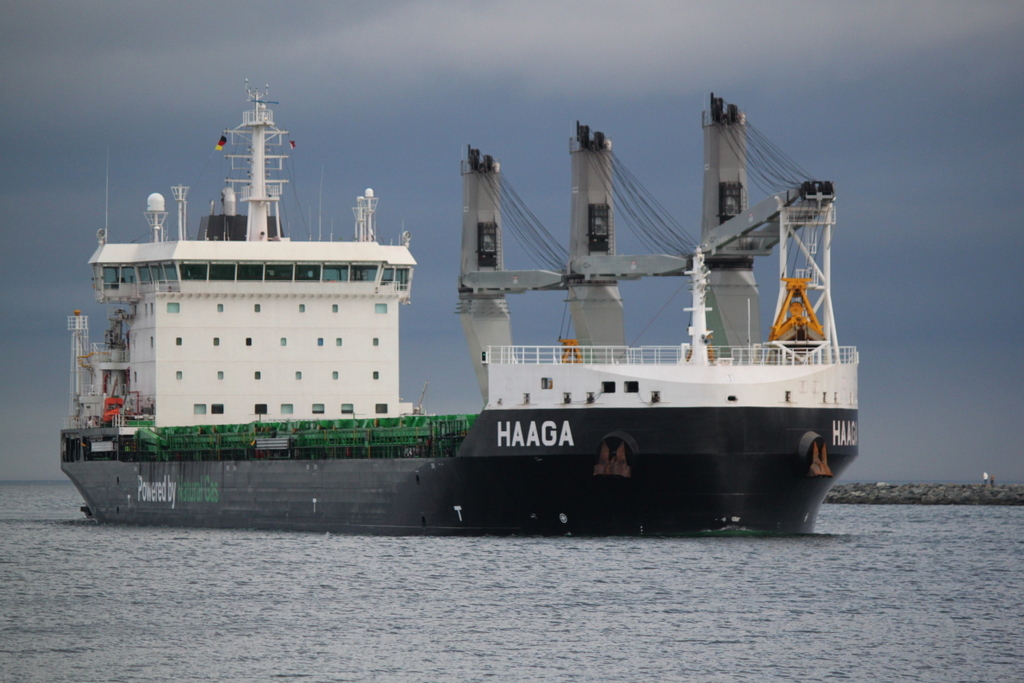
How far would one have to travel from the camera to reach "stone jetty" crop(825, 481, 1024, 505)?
69938mm

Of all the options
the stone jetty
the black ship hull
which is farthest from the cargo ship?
the stone jetty

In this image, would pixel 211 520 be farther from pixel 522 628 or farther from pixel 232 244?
pixel 522 628

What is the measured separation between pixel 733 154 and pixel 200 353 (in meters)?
16.0

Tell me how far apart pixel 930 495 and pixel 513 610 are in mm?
50751

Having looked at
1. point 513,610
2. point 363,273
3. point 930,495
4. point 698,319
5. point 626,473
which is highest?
point 363,273

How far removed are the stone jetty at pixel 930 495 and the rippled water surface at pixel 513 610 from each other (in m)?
34.9

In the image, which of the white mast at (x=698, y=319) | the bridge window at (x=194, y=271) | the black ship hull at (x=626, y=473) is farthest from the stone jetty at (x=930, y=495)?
the white mast at (x=698, y=319)

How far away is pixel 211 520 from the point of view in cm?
4156

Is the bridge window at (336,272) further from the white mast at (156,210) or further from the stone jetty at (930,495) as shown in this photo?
the stone jetty at (930,495)

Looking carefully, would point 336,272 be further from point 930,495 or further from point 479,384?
point 930,495

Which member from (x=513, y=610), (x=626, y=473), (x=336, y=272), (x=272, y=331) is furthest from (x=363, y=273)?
(x=513, y=610)

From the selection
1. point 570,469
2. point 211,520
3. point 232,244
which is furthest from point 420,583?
point 232,244

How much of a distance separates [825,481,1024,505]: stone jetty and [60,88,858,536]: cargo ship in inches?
1065

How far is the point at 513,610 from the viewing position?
2477cm
